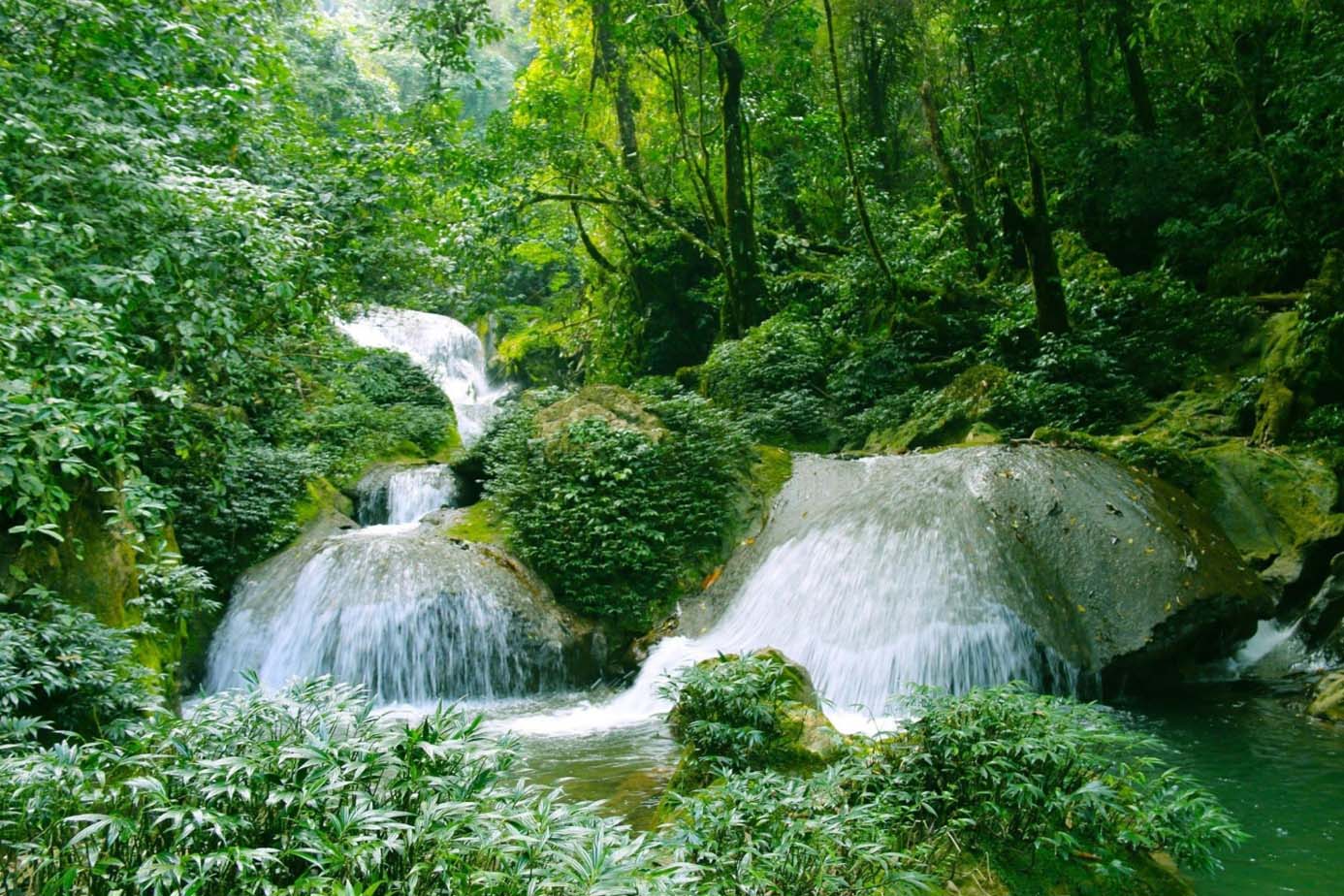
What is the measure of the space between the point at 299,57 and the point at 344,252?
18696mm

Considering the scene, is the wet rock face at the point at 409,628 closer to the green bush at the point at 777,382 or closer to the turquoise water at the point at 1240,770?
the turquoise water at the point at 1240,770

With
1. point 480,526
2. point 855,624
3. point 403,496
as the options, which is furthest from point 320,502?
point 855,624

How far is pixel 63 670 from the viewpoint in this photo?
5062 millimetres

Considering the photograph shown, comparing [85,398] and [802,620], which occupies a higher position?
[85,398]

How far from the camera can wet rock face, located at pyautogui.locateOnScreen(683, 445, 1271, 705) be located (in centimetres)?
737

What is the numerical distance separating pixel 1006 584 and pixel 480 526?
6689 millimetres

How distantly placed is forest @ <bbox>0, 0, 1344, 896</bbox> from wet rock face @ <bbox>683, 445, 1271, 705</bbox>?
5cm

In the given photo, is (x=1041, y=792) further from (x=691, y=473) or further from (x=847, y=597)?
(x=691, y=473)

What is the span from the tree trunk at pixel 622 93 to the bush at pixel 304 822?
1445 cm

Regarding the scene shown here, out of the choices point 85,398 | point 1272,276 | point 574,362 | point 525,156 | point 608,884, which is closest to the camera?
point 608,884

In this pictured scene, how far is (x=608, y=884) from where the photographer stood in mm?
2344

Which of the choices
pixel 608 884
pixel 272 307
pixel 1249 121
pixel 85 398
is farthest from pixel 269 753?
pixel 1249 121

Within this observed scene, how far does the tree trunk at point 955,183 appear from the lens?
1457 centimetres

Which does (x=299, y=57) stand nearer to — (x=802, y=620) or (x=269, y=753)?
(x=802, y=620)
